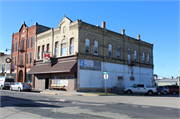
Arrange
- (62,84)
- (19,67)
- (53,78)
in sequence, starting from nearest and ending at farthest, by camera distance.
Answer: (62,84), (53,78), (19,67)

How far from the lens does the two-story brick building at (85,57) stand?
27375 millimetres

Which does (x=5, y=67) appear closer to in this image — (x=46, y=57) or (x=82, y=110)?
(x=46, y=57)

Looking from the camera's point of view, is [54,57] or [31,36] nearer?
[54,57]

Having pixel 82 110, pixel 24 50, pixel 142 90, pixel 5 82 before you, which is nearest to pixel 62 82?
pixel 5 82

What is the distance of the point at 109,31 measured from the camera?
32.4 meters

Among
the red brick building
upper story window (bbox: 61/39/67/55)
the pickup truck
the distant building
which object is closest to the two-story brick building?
upper story window (bbox: 61/39/67/55)

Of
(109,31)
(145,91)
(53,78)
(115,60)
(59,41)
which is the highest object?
(109,31)

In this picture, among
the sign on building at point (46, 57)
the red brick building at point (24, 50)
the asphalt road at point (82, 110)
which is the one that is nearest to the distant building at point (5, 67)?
the red brick building at point (24, 50)

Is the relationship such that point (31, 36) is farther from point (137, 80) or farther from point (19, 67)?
point (137, 80)

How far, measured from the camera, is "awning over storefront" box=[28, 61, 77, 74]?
26.3 m

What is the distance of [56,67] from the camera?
29.0 meters

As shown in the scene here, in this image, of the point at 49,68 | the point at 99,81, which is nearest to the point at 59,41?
the point at 49,68

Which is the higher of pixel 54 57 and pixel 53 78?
pixel 54 57

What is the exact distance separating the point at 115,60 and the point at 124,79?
14.9 feet
